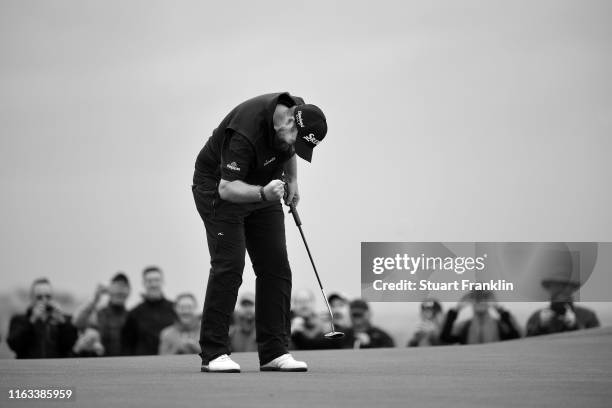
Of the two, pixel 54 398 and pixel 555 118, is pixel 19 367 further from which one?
pixel 555 118

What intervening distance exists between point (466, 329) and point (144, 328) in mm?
2252

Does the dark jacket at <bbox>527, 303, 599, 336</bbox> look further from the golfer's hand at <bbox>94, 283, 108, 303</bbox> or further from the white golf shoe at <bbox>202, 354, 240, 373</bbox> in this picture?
the white golf shoe at <bbox>202, 354, 240, 373</bbox>

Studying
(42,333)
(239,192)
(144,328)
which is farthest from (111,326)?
(239,192)

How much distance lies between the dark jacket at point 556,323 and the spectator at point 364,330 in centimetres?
100

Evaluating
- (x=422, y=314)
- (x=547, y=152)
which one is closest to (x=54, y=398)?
(x=422, y=314)

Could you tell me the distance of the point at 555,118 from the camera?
8.60 m

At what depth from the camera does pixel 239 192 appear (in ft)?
14.9

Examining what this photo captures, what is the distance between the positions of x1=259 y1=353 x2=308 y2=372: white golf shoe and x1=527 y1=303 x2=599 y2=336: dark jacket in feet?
12.0

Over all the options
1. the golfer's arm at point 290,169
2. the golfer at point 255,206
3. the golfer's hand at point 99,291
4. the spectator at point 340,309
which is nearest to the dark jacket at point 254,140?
the golfer at point 255,206

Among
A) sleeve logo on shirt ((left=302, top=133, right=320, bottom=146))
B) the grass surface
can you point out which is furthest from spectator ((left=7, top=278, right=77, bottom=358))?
sleeve logo on shirt ((left=302, top=133, right=320, bottom=146))

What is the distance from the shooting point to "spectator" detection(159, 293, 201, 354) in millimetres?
7684

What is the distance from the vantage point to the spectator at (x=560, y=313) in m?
8.18

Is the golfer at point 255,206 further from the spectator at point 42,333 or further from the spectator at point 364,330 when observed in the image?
the spectator at point 364,330

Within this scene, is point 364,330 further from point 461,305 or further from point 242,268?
point 242,268
